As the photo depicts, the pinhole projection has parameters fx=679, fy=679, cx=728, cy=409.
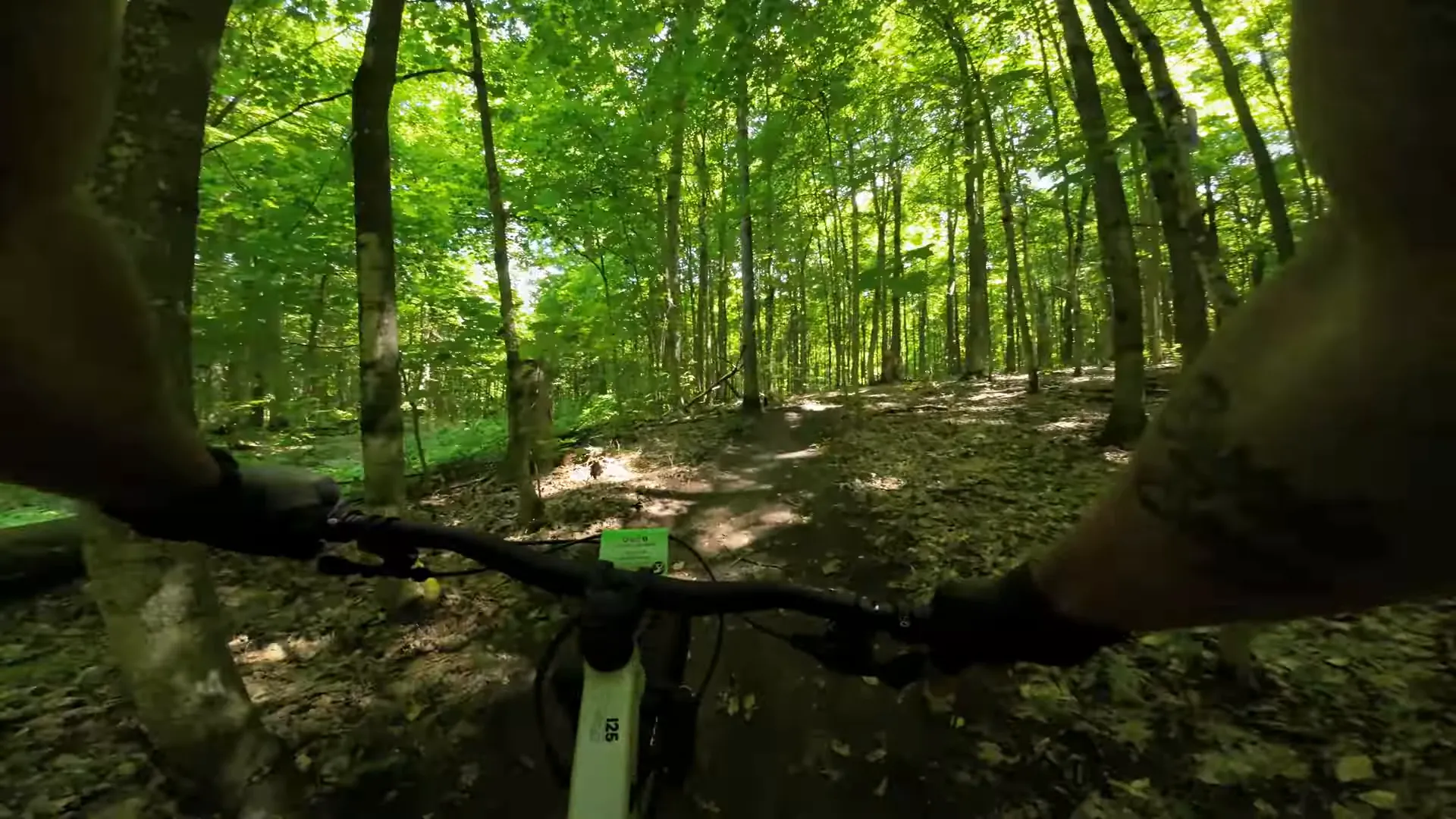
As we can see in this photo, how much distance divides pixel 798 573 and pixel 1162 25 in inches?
468

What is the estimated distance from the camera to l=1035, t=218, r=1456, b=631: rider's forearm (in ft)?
1.61

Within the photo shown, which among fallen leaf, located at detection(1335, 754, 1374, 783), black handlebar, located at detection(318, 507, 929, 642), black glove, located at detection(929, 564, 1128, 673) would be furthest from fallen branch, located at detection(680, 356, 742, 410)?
black glove, located at detection(929, 564, 1128, 673)

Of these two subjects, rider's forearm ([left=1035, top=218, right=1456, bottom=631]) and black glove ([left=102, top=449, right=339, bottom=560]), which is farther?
black glove ([left=102, top=449, right=339, bottom=560])

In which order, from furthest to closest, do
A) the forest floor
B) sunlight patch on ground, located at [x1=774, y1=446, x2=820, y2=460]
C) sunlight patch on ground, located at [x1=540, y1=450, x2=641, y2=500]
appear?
sunlight patch on ground, located at [x1=774, y1=446, x2=820, y2=460] → sunlight patch on ground, located at [x1=540, y1=450, x2=641, y2=500] → the forest floor

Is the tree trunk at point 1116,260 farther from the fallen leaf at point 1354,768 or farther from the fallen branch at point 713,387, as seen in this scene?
the fallen branch at point 713,387

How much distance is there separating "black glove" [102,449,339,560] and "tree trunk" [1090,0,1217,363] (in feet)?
19.3

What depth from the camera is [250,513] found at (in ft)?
3.64

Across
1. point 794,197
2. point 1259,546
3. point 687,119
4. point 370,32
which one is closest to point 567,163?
point 687,119

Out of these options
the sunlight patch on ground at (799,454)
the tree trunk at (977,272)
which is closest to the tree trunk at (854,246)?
the tree trunk at (977,272)

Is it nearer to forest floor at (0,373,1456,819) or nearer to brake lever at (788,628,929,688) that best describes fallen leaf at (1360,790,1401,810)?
forest floor at (0,373,1456,819)

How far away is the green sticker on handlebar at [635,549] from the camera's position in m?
1.69

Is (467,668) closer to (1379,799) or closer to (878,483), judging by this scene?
(878,483)

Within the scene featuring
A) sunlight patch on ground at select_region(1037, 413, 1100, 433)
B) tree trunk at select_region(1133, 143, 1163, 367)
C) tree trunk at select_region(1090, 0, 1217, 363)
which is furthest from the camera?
tree trunk at select_region(1133, 143, 1163, 367)

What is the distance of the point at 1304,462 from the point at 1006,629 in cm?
48
